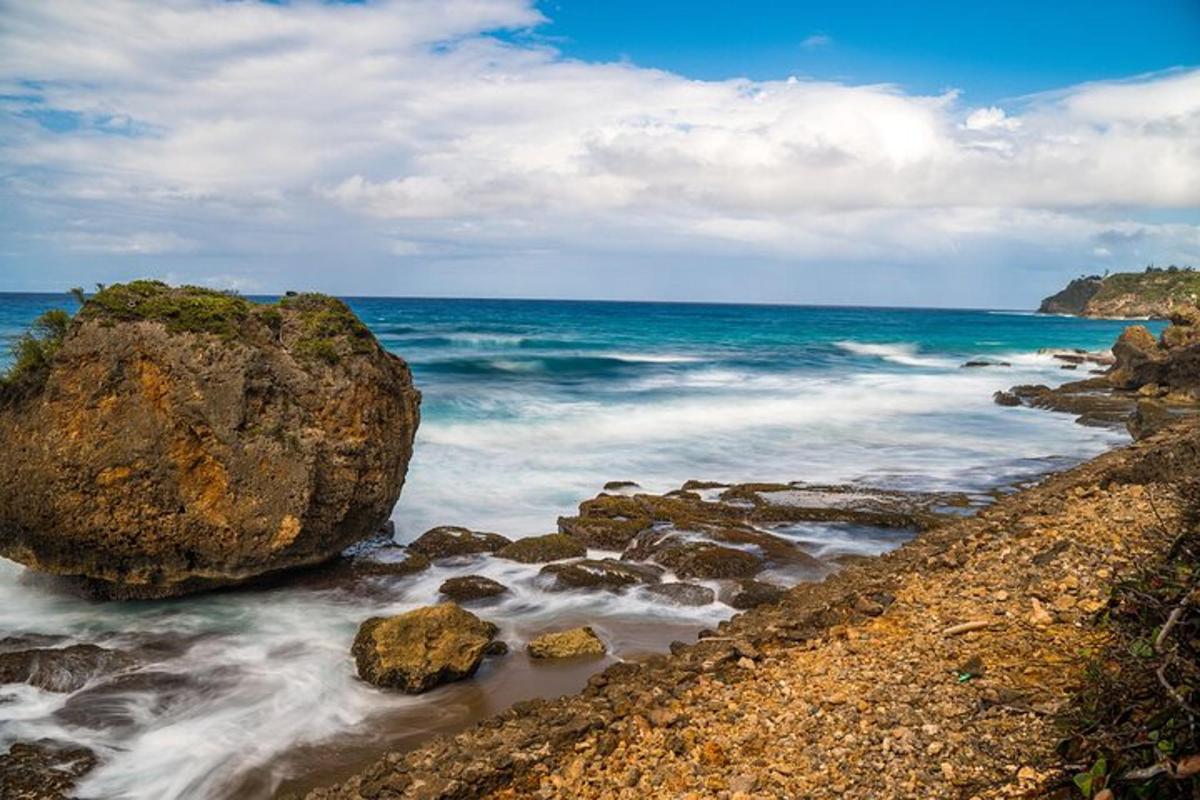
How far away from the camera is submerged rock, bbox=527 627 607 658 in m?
9.17

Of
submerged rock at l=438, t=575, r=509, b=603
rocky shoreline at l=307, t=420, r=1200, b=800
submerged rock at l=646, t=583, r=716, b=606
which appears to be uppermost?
rocky shoreline at l=307, t=420, r=1200, b=800

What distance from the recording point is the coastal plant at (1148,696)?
131 inches

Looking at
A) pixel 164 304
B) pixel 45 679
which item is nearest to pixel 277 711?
pixel 45 679

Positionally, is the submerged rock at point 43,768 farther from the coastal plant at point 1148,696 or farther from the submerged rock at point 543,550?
the coastal plant at point 1148,696

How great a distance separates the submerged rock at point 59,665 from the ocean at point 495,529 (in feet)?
0.59

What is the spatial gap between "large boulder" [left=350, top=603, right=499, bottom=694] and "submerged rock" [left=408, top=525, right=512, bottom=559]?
355 cm

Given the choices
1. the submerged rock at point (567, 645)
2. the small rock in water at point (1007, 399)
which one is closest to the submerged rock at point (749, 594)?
the submerged rock at point (567, 645)

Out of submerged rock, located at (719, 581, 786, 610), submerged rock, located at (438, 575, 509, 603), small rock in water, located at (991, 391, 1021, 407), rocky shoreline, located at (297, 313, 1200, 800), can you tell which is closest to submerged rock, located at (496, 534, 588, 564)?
submerged rock, located at (438, 575, 509, 603)

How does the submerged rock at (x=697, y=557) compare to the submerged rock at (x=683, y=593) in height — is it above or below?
above

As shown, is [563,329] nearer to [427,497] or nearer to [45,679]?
[427,497]

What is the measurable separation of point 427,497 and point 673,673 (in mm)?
10392

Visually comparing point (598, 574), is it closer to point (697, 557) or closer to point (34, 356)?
point (697, 557)

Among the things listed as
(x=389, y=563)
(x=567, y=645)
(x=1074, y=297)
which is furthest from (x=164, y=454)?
(x=1074, y=297)

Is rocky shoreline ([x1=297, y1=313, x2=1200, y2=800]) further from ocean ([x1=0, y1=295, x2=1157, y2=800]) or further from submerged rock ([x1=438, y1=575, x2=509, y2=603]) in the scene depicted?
submerged rock ([x1=438, y1=575, x2=509, y2=603])
